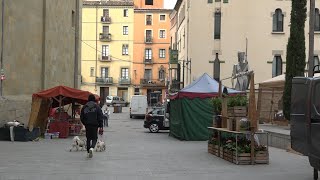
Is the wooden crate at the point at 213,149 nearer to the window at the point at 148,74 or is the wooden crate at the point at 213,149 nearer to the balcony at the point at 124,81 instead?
the balcony at the point at 124,81

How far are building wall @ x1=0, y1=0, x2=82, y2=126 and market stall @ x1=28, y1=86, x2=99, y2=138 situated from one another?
1.50 metres

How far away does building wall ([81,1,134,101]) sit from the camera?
9438 centimetres

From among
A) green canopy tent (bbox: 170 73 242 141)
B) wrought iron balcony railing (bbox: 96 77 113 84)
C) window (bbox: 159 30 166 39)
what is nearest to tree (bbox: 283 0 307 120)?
green canopy tent (bbox: 170 73 242 141)

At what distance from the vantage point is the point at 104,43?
311 feet

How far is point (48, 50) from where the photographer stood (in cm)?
3259

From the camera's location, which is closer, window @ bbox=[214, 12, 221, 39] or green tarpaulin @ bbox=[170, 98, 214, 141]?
green tarpaulin @ bbox=[170, 98, 214, 141]

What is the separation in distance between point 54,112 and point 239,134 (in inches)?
608

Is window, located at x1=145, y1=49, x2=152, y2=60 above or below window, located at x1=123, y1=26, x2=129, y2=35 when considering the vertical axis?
below

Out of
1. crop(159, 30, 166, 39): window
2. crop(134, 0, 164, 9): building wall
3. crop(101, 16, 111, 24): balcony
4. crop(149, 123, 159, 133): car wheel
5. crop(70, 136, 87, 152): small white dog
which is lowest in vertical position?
crop(149, 123, 159, 133): car wheel

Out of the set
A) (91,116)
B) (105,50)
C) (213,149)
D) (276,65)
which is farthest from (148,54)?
(91,116)

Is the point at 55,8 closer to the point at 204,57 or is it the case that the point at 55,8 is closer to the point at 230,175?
the point at 204,57

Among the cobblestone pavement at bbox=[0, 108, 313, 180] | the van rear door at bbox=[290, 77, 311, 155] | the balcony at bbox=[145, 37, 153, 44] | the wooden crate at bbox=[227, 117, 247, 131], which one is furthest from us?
the balcony at bbox=[145, 37, 153, 44]

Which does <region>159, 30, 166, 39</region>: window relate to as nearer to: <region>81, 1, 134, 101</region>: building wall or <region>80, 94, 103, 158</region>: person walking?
<region>81, 1, 134, 101</region>: building wall

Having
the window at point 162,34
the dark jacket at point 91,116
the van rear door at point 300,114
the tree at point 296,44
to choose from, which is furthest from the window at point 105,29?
the van rear door at point 300,114
